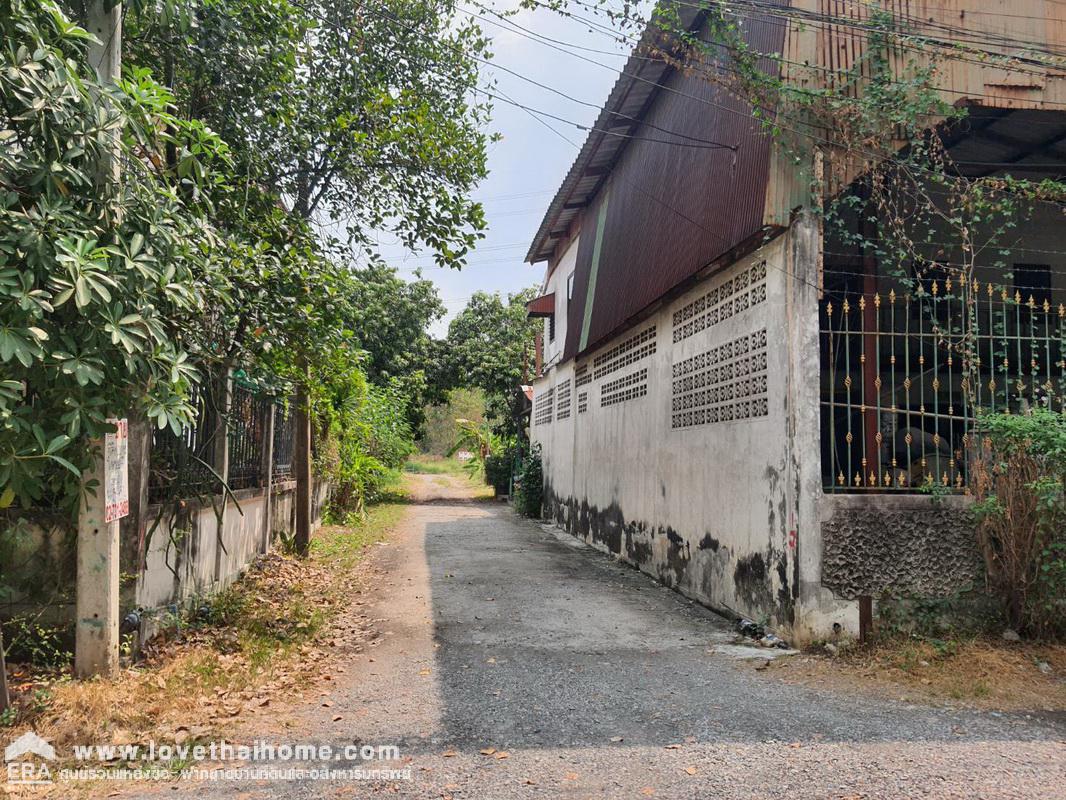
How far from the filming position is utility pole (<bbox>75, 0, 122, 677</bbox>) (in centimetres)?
461

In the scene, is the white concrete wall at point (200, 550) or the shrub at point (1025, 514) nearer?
the shrub at point (1025, 514)

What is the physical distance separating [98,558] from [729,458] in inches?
215

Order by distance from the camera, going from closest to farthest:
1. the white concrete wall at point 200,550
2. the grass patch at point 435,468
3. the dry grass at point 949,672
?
the dry grass at point 949,672 < the white concrete wall at point 200,550 < the grass patch at point 435,468

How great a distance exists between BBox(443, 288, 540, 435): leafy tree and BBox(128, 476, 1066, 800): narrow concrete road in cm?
1855

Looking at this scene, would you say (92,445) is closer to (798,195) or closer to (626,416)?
(798,195)

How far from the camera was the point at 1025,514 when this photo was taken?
560cm

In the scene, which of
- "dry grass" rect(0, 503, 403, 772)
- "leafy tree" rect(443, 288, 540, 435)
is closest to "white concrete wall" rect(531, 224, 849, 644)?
"dry grass" rect(0, 503, 403, 772)

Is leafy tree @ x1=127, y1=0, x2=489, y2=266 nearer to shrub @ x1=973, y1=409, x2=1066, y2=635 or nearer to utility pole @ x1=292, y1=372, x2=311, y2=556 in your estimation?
utility pole @ x1=292, y1=372, x2=311, y2=556

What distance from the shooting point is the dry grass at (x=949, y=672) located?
4.82 m

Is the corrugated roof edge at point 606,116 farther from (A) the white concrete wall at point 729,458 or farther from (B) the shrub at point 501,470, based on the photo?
(B) the shrub at point 501,470

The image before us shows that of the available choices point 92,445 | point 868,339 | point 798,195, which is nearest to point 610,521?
point 868,339

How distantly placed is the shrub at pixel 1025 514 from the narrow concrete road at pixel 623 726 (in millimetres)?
1465

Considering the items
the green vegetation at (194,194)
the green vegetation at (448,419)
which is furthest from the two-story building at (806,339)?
the green vegetation at (448,419)

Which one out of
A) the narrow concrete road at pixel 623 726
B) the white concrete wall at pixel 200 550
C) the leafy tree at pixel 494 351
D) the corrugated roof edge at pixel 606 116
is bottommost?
the narrow concrete road at pixel 623 726
